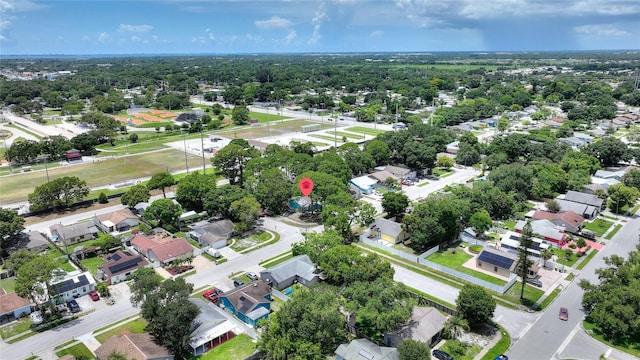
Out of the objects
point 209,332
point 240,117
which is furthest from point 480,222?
point 240,117

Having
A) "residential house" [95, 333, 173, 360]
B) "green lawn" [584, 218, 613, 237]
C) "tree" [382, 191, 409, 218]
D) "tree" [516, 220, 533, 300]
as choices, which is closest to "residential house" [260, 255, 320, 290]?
"residential house" [95, 333, 173, 360]

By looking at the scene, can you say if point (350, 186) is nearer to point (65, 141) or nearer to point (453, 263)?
point (453, 263)

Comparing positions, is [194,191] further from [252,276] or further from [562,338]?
[562,338]

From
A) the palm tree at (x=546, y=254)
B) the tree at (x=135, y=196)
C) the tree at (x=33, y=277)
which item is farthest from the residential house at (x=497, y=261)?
the tree at (x=135, y=196)

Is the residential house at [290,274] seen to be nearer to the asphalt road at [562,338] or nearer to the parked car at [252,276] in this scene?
the parked car at [252,276]

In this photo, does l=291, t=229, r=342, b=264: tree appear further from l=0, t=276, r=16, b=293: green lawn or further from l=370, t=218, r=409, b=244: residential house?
l=0, t=276, r=16, b=293: green lawn

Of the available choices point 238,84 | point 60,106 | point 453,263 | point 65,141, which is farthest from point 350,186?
point 238,84
